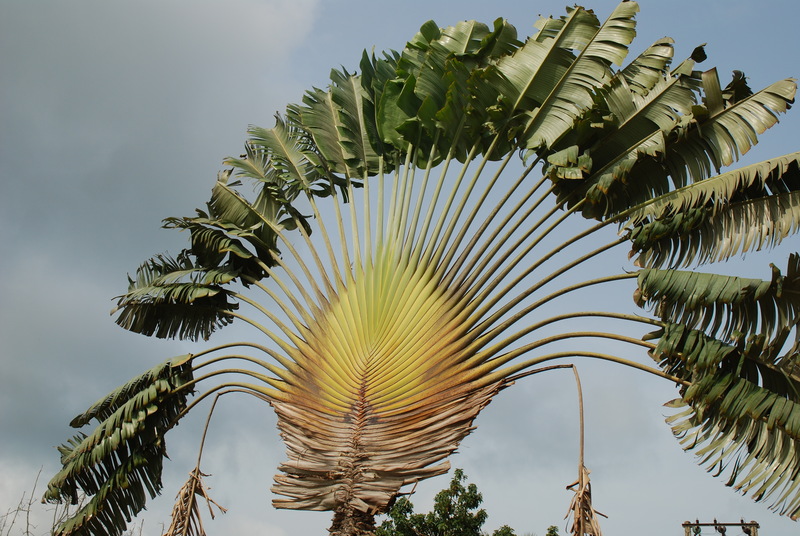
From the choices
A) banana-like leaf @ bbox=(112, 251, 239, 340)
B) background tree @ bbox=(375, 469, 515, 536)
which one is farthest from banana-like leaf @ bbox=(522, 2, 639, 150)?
background tree @ bbox=(375, 469, 515, 536)

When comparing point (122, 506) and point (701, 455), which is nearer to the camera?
point (701, 455)

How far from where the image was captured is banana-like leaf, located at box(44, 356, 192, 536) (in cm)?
720

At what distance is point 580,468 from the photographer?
5.29 metres

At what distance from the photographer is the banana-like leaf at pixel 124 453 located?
7.20 m

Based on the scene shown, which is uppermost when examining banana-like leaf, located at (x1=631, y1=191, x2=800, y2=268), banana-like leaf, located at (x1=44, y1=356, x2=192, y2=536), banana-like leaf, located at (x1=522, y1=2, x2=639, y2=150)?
banana-like leaf, located at (x1=522, y1=2, x2=639, y2=150)

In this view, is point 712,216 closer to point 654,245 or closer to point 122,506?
point 654,245

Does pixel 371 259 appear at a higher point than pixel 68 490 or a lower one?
higher

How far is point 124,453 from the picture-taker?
24.1 feet

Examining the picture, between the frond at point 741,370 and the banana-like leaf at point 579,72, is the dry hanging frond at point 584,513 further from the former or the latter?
the banana-like leaf at point 579,72

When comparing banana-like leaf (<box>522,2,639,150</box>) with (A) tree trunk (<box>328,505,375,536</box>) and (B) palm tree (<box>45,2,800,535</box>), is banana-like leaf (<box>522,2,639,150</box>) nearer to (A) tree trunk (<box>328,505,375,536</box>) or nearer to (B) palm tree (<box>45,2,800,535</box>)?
(B) palm tree (<box>45,2,800,535</box>)

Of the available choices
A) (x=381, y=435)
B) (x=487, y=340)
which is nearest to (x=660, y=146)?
(x=487, y=340)

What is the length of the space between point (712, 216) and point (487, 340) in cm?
220

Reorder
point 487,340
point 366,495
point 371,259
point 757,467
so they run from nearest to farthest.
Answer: point 757,467 < point 366,495 < point 487,340 < point 371,259

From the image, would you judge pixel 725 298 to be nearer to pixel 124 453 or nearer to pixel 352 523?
pixel 352 523
